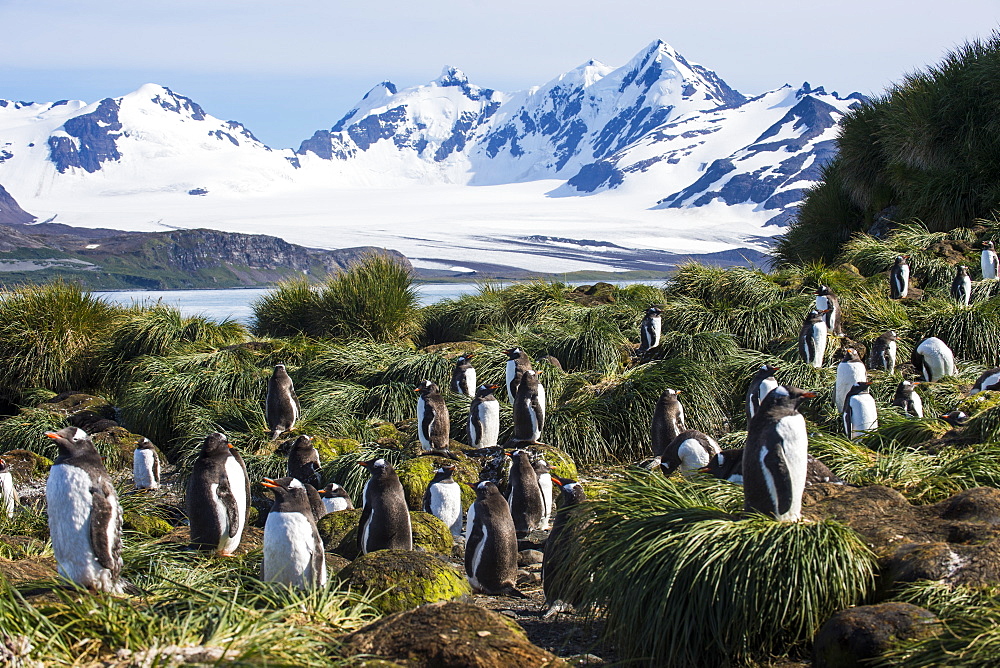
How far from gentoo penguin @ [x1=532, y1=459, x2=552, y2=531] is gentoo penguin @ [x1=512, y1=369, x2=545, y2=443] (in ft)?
4.93

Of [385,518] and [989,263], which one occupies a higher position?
[989,263]

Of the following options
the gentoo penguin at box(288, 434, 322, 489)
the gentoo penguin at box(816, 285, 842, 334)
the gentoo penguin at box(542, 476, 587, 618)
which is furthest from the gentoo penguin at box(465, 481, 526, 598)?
the gentoo penguin at box(816, 285, 842, 334)

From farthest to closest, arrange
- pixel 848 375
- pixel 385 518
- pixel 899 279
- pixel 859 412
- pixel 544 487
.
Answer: pixel 899 279
pixel 848 375
pixel 859 412
pixel 544 487
pixel 385 518

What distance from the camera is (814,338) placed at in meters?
10.9

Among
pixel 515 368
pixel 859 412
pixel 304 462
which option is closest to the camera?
pixel 859 412

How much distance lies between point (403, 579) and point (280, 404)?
18.5 ft

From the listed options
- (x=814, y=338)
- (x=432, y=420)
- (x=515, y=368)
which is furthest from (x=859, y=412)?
(x=432, y=420)

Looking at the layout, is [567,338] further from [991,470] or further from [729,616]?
[729,616]

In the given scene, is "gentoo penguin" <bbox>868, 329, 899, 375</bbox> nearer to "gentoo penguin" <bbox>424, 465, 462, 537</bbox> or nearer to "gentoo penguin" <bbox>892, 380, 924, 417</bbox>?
"gentoo penguin" <bbox>892, 380, 924, 417</bbox>

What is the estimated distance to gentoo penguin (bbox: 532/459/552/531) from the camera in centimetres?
787

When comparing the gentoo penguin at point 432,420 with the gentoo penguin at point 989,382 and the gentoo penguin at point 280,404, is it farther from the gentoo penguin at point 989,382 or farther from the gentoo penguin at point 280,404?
the gentoo penguin at point 989,382

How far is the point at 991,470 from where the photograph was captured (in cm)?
570

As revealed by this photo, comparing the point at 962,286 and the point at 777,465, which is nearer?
the point at 777,465

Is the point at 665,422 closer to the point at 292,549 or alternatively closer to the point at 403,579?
the point at 403,579
